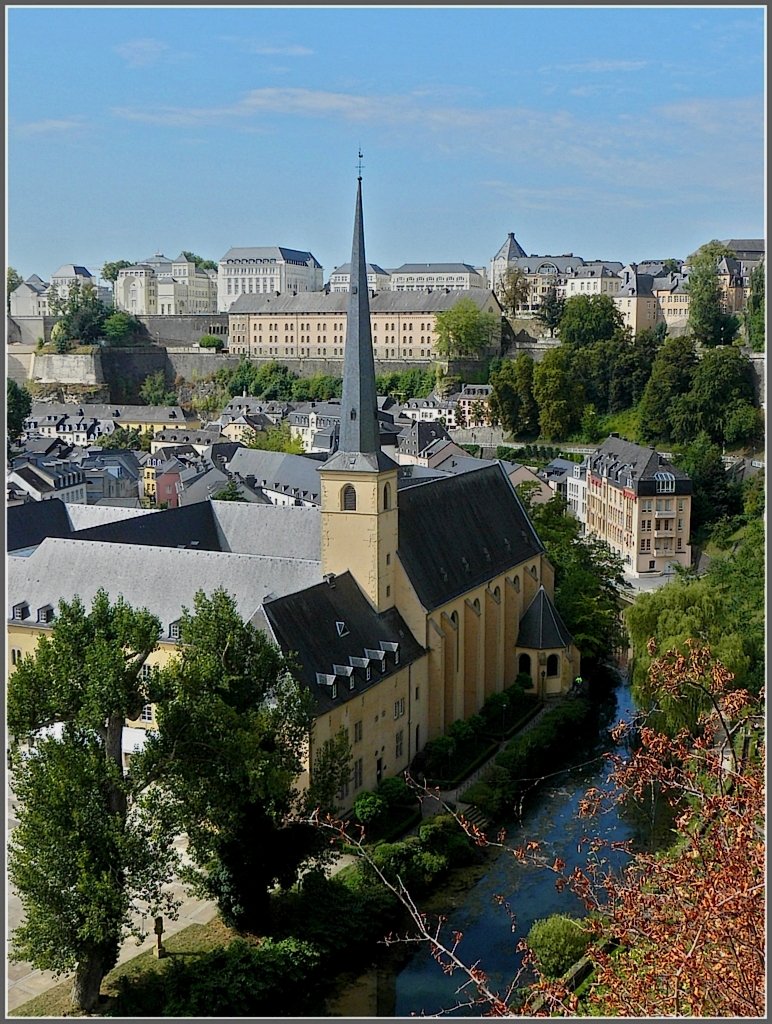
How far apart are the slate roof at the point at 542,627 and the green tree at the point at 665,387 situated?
4064 centimetres

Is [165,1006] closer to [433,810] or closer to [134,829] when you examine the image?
[134,829]

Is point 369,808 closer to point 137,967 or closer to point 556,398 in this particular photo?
point 137,967

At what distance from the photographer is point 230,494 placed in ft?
219

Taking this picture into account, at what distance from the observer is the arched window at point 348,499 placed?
36675mm

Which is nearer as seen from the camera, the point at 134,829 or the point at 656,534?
the point at 134,829

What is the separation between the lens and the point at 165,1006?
2378 centimetres

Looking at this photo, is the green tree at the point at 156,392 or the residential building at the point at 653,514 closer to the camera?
the residential building at the point at 653,514

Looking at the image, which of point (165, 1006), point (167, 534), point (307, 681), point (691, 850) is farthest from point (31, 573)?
point (691, 850)

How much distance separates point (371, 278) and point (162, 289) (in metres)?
30.9

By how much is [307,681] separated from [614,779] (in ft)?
71.3

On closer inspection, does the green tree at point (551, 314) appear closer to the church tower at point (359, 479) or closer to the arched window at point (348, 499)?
the church tower at point (359, 479)

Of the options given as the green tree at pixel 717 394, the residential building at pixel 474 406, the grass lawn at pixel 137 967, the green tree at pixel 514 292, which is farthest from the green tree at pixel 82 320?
the grass lawn at pixel 137 967

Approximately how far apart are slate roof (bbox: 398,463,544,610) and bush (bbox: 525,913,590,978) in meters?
14.7

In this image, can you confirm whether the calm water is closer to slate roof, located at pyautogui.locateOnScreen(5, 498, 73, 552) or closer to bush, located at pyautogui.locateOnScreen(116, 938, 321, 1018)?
bush, located at pyautogui.locateOnScreen(116, 938, 321, 1018)
